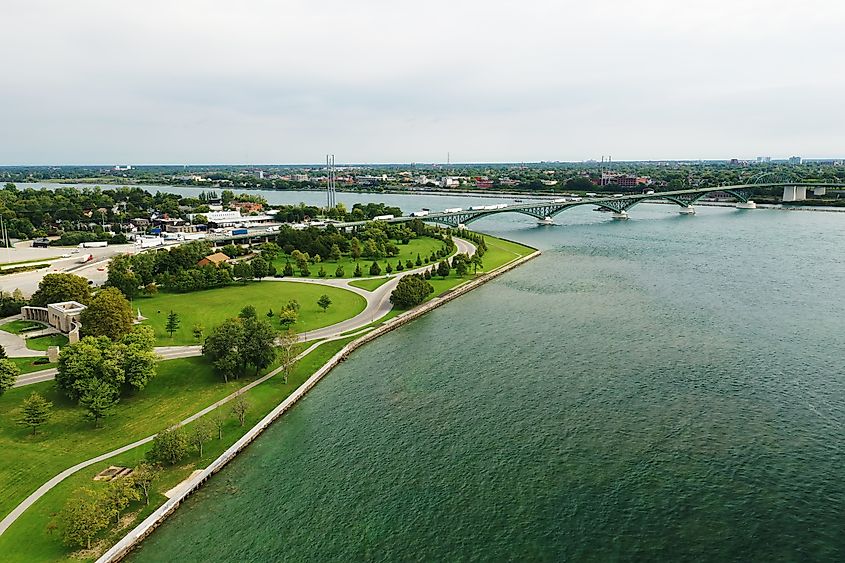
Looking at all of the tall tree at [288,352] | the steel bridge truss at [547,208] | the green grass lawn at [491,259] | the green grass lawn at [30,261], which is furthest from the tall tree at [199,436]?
the steel bridge truss at [547,208]

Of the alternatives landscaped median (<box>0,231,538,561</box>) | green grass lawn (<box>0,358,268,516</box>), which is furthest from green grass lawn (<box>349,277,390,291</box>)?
green grass lawn (<box>0,358,268,516</box>)

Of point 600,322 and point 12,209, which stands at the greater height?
point 12,209

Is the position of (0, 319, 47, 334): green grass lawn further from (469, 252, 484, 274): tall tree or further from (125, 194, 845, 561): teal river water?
(469, 252, 484, 274): tall tree

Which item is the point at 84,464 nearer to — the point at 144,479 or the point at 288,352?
the point at 144,479

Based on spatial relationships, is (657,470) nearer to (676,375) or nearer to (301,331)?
(676,375)

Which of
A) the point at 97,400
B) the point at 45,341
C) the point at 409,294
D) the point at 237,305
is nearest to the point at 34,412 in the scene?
the point at 97,400

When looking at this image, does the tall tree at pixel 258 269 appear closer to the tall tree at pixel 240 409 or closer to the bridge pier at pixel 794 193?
the tall tree at pixel 240 409

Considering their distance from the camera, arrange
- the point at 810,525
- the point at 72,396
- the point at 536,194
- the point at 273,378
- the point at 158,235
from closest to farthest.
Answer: the point at 810,525 → the point at 72,396 → the point at 273,378 → the point at 158,235 → the point at 536,194

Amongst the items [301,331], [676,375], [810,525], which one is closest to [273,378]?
[301,331]
